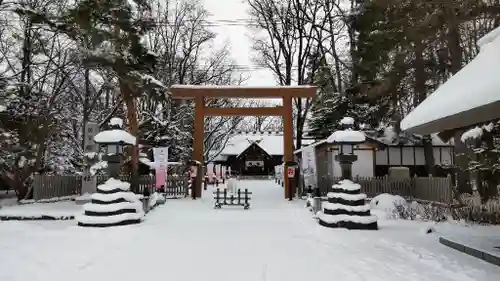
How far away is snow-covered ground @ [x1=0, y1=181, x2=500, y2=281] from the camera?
6047 millimetres

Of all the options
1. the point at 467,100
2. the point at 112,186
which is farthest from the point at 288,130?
the point at 467,100

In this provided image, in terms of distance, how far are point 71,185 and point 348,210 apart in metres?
13.7

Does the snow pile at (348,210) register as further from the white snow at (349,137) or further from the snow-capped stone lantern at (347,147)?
the white snow at (349,137)

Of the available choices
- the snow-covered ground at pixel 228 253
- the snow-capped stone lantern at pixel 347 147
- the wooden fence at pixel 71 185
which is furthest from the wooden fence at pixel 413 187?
the wooden fence at pixel 71 185

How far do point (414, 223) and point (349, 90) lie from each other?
997cm

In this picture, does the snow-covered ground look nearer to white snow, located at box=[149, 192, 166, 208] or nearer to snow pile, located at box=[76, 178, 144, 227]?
snow pile, located at box=[76, 178, 144, 227]

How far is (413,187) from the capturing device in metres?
17.2

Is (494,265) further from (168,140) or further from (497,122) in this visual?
(168,140)

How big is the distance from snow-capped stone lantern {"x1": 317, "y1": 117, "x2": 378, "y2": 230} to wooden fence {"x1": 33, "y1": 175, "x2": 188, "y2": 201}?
925 cm

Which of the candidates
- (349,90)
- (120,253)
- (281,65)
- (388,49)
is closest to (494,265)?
(120,253)

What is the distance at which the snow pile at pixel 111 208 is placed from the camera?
11.0 m

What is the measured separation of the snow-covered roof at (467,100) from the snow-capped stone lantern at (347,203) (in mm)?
4051

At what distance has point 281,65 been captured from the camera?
28125 mm

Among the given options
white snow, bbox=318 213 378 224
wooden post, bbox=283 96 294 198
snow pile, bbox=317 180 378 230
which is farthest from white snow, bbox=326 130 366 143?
wooden post, bbox=283 96 294 198
